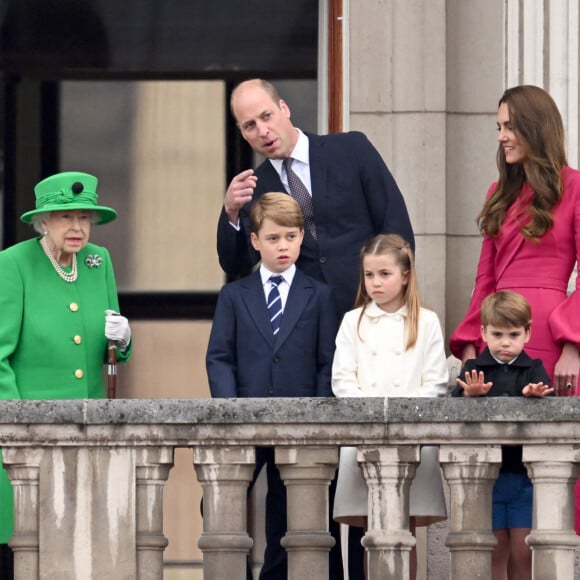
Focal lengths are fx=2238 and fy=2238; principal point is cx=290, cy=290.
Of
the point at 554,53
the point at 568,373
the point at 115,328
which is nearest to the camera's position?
the point at 568,373

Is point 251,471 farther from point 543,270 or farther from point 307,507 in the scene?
point 543,270

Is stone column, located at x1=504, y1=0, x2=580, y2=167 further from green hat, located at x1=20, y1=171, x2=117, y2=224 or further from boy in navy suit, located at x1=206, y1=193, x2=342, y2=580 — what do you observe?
green hat, located at x1=20, y1=171, x2=117, y2=224

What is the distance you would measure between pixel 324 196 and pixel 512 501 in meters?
1.37

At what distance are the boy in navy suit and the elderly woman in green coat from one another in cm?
45

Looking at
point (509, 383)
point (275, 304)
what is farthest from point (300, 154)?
point (509, 383)

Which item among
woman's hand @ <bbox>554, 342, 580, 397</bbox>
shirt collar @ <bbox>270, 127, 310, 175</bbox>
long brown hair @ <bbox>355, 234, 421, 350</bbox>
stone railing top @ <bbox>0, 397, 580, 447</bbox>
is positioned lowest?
stone railing top @ <bbox>0, 397, 580, 447</bbox>

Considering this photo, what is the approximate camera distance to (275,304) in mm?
7887

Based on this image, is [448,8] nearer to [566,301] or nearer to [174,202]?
[174,202]

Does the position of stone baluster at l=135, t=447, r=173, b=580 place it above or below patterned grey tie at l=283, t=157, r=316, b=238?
below

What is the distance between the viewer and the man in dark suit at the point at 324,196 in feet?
26.3

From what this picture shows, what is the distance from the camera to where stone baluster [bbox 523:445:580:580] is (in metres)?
7.17

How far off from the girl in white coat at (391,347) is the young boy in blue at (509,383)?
0.17m

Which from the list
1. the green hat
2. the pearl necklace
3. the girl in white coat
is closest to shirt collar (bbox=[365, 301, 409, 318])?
the girl in white coat

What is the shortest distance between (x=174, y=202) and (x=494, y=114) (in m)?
1.66
